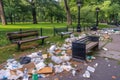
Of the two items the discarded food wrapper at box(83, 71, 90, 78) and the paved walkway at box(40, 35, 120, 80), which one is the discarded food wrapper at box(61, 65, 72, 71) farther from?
the discarded food wrapper at box(83, 71, 90, 78)

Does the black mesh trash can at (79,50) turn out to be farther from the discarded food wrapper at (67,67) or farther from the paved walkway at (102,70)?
the discarded food wrapper at (67,67)

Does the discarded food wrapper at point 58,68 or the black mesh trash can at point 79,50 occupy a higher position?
the black mesh trash can at point 79,50

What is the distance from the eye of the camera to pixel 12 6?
39.1 m

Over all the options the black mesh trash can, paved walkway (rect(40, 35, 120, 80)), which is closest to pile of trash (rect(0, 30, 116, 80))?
paved walkway (rect(40, 35, 120, 80))

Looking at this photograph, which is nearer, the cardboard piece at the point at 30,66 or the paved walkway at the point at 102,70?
the paved walkway at the point at 102,70

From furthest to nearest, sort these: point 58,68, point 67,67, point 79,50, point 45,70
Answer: point 79,50 < point 67,67 < point 58,68 < point 45,70

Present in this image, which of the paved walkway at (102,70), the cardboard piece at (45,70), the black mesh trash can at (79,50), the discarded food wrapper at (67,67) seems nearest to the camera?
the paved walkway at (102,70)

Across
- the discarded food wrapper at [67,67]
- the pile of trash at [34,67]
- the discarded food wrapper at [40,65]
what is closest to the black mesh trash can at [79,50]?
the pile of trash at [34,67]

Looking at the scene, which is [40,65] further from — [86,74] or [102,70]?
[102,70]

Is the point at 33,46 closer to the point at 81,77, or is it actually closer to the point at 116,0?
the point at 81,77

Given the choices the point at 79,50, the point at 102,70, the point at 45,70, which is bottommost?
the point at 102,70

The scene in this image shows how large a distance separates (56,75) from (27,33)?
183 inches

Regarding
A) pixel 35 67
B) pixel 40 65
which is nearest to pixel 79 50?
pixel 40 65

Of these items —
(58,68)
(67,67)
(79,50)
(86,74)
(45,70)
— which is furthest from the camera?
(79,50)
